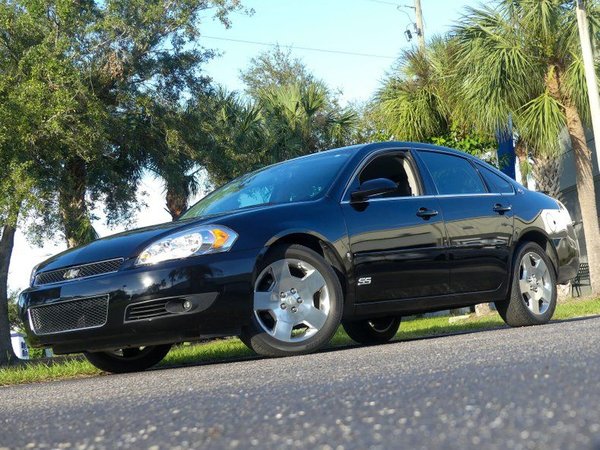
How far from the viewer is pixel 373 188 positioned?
6.87 m

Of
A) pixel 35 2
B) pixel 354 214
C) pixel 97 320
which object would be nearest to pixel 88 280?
pixel 97 320

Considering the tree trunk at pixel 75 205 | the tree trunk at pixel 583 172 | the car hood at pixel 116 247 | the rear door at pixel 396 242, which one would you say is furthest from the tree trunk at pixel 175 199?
the car hood at pixel 116 247

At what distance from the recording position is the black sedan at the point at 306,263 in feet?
20.4

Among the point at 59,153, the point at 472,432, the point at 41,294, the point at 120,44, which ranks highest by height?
the point at 120,44

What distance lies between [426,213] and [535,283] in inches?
56.0

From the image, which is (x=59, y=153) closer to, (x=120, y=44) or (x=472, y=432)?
(x=120, y=44)

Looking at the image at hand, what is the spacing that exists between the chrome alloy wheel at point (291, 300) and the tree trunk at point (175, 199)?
59.3ft

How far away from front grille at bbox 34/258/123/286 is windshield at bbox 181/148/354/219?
1.10m

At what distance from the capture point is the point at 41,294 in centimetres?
661

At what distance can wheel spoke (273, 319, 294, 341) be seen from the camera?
20.8 feet

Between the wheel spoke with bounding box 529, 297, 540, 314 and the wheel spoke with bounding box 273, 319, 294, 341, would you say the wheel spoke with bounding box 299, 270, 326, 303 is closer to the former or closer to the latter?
the wheel spoke with bounding box 273, 319, 294, 341

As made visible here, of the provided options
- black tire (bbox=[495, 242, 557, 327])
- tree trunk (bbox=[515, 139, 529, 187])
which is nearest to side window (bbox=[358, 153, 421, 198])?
black tire (bbox=[495, 242, 557, 327])

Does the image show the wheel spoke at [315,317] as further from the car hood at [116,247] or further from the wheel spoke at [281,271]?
the car hood at [116,247]

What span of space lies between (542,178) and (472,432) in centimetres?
1981
